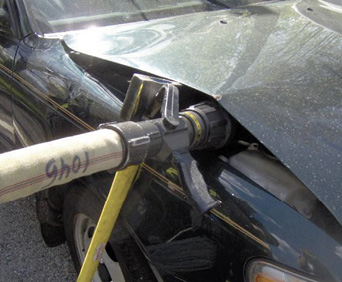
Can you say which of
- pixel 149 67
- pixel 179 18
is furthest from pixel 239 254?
pixel 179 18

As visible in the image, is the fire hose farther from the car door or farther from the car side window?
the car side window

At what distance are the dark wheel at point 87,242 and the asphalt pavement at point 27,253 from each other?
27 cm

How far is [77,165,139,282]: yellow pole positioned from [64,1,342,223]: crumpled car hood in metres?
0.37

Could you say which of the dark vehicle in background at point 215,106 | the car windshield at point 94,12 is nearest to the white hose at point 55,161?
the dark vehicle in background at point 215,106

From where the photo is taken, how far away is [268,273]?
4.10 ft

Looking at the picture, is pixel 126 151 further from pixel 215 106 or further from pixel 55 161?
pixel 215 106

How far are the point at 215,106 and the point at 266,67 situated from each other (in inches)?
13.7

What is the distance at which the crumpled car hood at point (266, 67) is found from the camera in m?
1.34

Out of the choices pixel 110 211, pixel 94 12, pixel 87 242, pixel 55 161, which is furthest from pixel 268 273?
pixel 94 12

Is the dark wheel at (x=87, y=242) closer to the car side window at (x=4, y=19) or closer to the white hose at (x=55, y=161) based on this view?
the white hose at (x=55, y=161)

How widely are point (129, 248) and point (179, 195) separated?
333 millimetres

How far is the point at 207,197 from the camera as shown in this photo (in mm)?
1120

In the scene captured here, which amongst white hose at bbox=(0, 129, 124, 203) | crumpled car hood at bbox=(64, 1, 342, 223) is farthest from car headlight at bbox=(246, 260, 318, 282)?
white hose at bbox=(0, 129, 124, 203)

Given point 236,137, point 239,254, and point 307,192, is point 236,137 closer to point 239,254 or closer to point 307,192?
point 307,192
